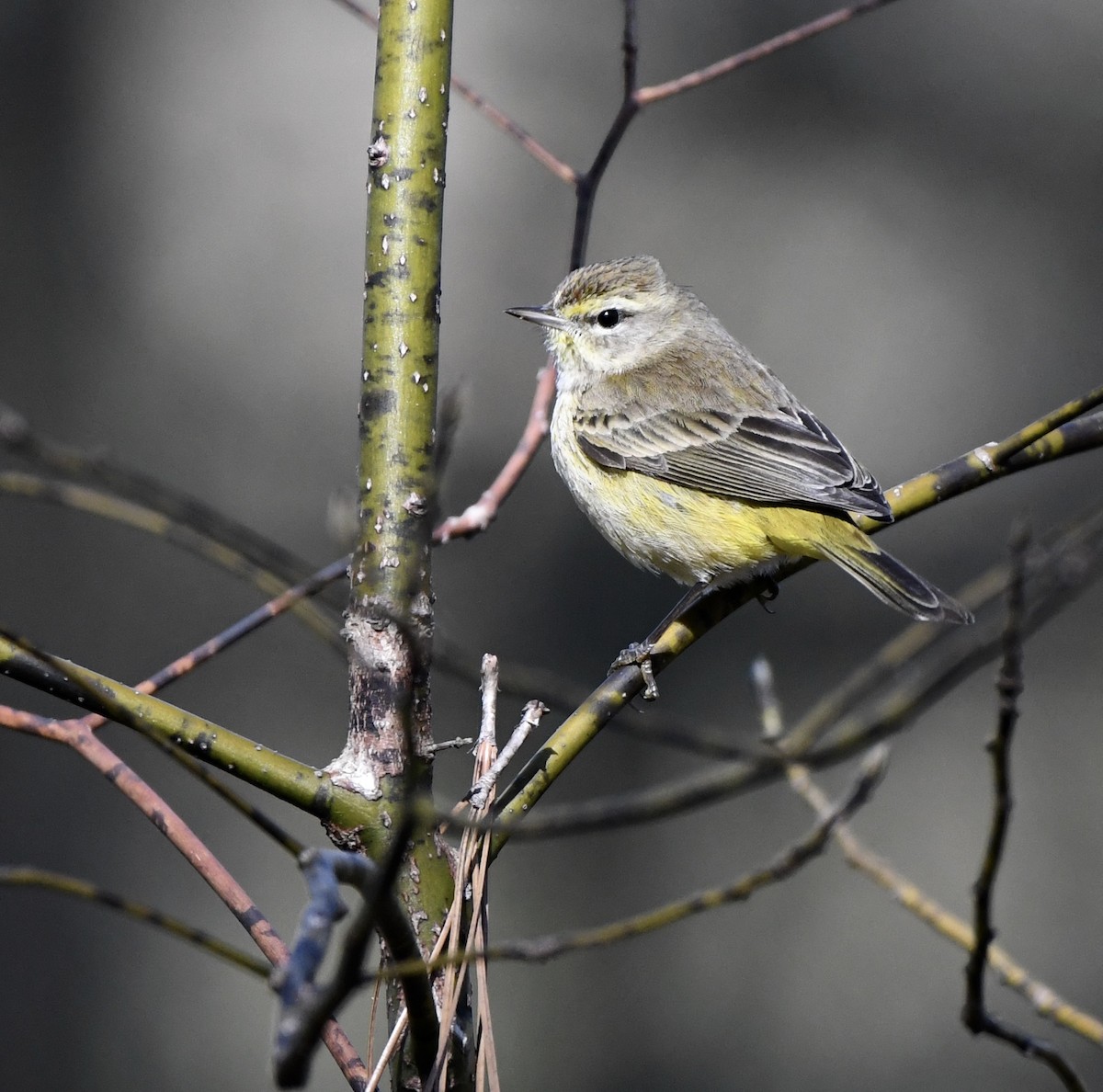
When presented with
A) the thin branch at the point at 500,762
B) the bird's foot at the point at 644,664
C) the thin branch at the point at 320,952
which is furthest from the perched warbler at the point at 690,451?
the thin branch at the point at 320,952

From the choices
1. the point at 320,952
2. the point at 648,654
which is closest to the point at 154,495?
the point at 320,952

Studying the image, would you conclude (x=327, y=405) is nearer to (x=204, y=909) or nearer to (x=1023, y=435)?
(x=204, y=909)

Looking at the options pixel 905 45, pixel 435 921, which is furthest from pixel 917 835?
pixel 435 921

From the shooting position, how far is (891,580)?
3.19 m

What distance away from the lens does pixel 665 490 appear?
370cm

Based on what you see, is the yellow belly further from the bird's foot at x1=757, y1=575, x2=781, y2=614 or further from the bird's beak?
the bird's beak

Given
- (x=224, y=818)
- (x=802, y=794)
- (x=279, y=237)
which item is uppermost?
(x=279, y=237)

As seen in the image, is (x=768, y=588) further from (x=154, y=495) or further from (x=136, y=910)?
(x=136, y=910)

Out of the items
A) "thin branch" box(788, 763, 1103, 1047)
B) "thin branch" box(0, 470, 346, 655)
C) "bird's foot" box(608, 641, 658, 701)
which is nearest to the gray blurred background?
"bird's foot" box(608, 641, 658, 701)

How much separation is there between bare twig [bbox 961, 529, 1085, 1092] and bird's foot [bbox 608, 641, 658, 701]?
82 cm

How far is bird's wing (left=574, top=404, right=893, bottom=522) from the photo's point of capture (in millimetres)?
3408

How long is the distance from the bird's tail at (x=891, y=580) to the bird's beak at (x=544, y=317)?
53.9 inches

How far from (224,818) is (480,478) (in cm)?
177

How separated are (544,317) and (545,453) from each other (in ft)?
3.99
